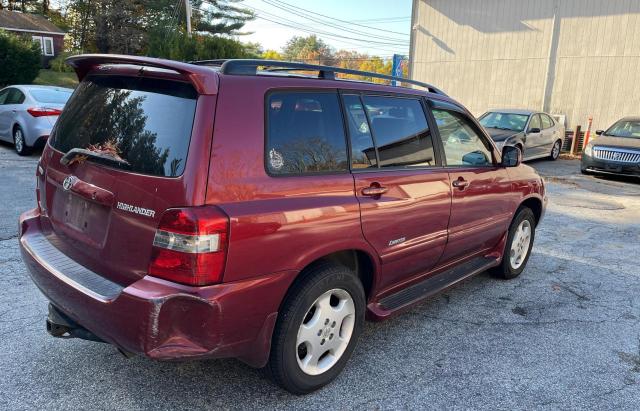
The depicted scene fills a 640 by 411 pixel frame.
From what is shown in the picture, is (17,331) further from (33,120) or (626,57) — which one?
(626,57)

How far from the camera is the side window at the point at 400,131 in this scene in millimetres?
3342

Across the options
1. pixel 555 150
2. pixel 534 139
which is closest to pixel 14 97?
pixel 534 139

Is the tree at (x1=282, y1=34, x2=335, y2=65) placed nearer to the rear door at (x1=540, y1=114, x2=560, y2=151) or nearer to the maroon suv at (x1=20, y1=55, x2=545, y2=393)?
the rear door at (x1=540, y1=114, x2=560, y2=151)

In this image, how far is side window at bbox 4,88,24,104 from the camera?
427 inches

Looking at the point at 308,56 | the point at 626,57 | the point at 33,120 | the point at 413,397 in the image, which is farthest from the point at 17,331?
the point at 308,56

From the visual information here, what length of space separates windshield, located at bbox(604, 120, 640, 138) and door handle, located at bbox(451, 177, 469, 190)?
10.5 metres

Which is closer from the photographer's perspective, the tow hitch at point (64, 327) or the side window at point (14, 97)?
the tow hitch at point (64, 327)

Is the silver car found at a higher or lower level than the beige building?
lower

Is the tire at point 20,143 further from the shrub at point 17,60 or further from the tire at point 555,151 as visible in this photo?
the shrub at point 17,60

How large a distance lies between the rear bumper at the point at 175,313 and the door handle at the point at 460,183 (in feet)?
5.76

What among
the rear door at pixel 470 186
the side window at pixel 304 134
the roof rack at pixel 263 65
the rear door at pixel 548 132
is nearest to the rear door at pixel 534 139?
the rear door at pixel 548 132

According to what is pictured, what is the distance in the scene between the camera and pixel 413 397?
9.68 feet

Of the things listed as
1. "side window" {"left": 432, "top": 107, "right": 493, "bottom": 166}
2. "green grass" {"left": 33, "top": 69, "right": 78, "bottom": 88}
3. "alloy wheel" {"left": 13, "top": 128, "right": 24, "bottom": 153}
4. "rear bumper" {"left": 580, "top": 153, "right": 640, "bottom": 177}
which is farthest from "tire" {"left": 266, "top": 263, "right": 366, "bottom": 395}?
"green grass" {"left": 33, "top": 69, "right": 78, "bottom": 88}

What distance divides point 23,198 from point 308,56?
88.2 meters
